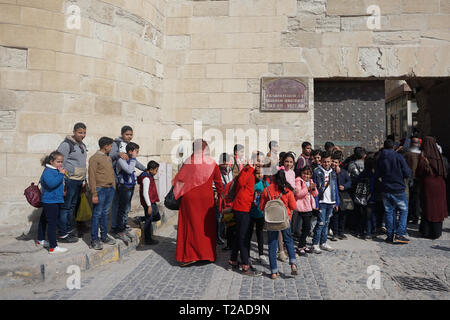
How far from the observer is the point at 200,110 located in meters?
7.58

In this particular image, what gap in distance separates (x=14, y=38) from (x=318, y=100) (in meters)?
6.45

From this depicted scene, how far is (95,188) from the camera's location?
4.52 metres

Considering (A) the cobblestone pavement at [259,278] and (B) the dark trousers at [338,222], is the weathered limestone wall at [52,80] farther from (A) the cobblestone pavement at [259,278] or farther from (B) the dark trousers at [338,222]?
(B) the dark trousers at [338,222]

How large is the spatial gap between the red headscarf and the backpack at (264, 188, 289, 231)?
108 cm

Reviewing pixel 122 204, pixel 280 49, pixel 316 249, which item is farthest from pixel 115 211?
pixel 280 49

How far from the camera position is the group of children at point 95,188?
429 centimetres

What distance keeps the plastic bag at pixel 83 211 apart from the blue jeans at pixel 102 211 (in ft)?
1.48

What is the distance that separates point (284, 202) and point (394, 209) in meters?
2.64

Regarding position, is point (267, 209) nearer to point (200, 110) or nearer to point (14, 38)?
point (200, 110)

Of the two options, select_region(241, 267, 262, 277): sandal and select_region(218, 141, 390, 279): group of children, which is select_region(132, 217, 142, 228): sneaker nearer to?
select_region(218, 141, 390, 279): group of children

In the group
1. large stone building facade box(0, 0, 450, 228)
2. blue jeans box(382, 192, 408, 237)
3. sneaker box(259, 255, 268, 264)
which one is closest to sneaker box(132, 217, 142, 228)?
large stone building facade box(0, 0, 450, 228)

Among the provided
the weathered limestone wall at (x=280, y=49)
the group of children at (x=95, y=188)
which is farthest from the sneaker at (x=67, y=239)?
the weathered limestone wall at (x=280, y=49)

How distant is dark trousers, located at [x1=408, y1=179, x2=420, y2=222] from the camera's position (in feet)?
22.1

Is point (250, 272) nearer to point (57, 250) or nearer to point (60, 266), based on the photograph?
point (60, 266)
